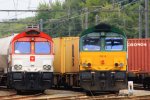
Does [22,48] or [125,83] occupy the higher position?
[22,48]

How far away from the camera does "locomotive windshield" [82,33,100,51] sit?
22.1 metres

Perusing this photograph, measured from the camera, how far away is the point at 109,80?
21578 millimetres

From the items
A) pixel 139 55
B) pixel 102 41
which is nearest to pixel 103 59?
pixel 102 41

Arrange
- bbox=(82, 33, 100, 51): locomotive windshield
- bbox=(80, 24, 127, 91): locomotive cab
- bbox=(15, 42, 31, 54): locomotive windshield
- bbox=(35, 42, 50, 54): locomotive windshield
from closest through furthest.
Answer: bbox=(80, 24, 127, 91): locomotive cab → bbox=(82, 33, 100, 51): locomotive windshield → bbox=(15, 42, 31, 54): locomotive windshield → bbox=(35, 42, 50, 54): locomotive windshield

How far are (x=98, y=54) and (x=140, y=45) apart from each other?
355 inches

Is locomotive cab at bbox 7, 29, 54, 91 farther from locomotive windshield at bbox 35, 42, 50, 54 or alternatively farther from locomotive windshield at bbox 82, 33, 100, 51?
locomotive windshield at bbox 82, 33, 100, 51

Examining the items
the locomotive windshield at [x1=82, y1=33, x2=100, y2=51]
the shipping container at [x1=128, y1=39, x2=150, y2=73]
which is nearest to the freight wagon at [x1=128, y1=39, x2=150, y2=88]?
the shipping container at [x1=128, y1=39, x2=150, y2=73]

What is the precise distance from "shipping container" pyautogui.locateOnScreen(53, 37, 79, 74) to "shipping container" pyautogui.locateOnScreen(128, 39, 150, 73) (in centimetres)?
538

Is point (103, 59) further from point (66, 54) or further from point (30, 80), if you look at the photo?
point (66, 54)

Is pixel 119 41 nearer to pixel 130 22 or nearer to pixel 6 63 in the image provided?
pixel 6 63

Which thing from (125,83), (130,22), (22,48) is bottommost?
(125,83)

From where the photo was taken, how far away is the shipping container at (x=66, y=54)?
25333 millimetres

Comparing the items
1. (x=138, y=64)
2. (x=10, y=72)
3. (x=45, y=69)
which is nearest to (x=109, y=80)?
(x=45, y=69)

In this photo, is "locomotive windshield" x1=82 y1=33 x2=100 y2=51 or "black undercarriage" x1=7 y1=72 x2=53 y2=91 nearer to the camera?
"locomotive windshield" x1=82 y1=33 x2=100 y2=51
